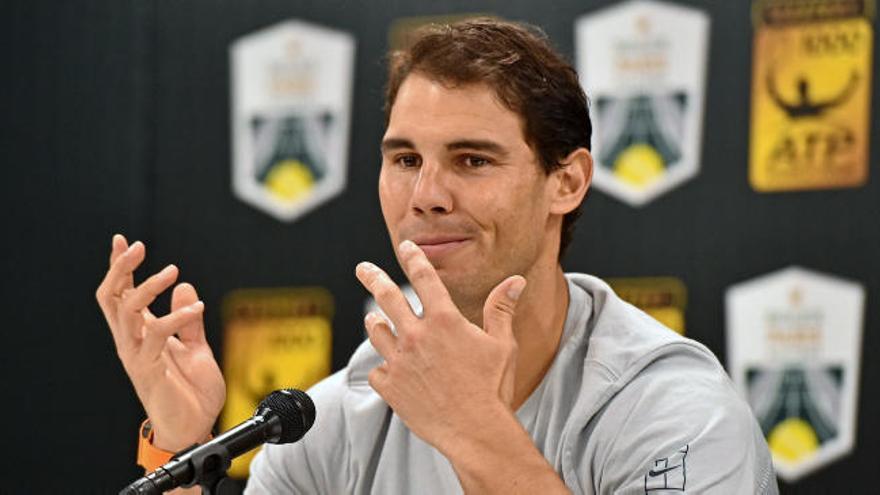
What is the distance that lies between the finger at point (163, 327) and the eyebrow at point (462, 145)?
357 mm

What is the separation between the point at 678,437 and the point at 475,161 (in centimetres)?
49

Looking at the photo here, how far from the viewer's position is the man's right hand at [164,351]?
1.79m

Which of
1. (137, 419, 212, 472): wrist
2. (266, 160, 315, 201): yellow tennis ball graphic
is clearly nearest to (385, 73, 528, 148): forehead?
(137, 419, 212, 472): wrist

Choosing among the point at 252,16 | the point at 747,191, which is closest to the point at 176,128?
the point at 252,16

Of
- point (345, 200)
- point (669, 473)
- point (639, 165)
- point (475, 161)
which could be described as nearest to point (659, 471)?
point (669, 473)

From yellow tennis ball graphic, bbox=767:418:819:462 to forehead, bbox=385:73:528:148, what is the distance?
3.30ft

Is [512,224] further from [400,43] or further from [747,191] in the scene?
[400,43]

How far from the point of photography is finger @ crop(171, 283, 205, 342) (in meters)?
1.88

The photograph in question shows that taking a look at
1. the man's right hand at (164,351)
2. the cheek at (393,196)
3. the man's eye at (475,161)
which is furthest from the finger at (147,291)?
the man's eye at (475,161)

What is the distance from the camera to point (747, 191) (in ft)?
8.54

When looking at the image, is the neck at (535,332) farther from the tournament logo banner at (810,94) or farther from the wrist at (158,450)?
the tournament logo banner at (810,94)

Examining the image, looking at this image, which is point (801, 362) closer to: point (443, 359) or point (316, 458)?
point (316, 458)

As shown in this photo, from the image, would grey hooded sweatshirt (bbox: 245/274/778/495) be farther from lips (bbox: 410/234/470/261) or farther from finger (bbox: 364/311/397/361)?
finger (bbox: 364/311/397/361)

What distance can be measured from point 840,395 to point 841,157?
470 mm
